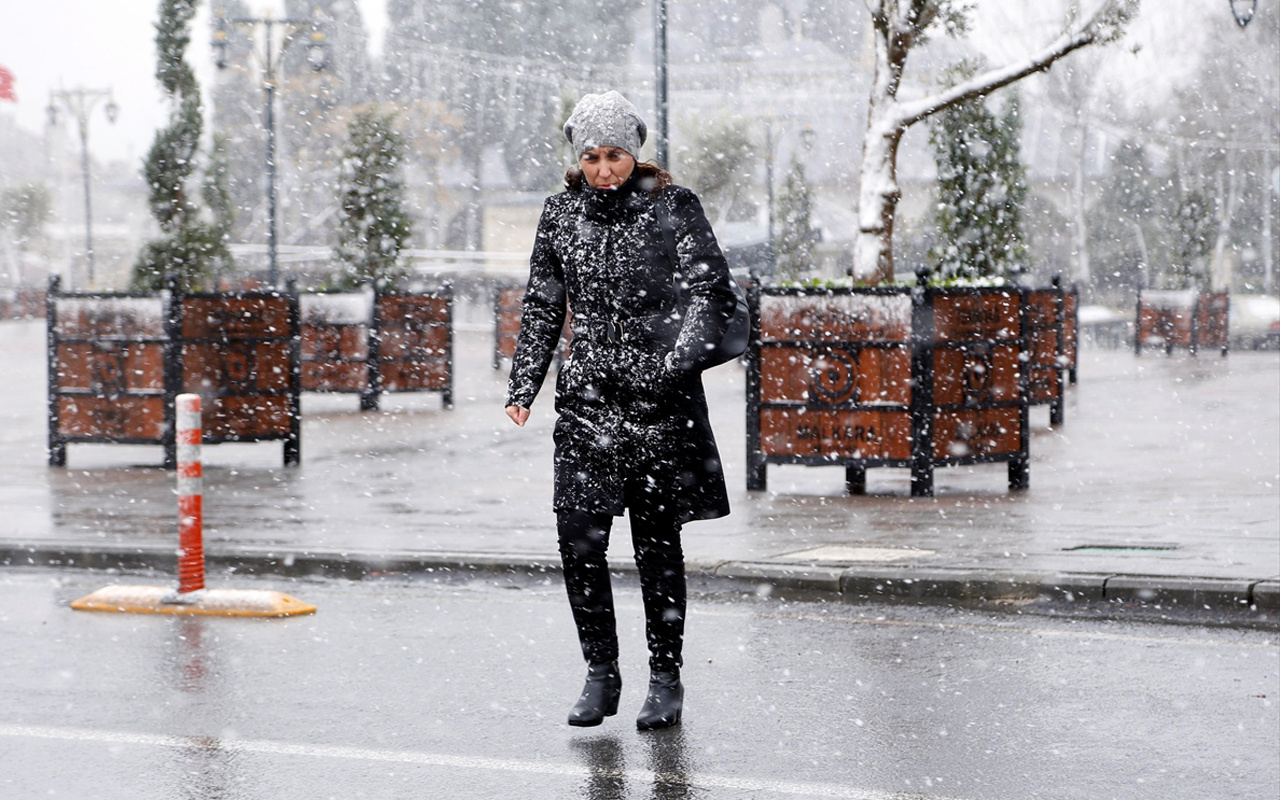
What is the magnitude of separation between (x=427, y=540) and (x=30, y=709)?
399 cm

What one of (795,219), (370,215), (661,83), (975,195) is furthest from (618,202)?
(795,219)

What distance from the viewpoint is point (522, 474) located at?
13.6 metres

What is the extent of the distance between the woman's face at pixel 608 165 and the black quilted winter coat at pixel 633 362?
46 millimetres

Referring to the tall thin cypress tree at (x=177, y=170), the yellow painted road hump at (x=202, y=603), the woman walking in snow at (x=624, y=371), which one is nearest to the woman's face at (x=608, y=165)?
→ the woman walking in snow at (x=624, y=371)

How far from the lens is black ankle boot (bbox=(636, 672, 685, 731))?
5.51 meters

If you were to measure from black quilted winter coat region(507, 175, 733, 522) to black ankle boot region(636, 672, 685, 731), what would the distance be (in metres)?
0.55

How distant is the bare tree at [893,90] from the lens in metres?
15.1

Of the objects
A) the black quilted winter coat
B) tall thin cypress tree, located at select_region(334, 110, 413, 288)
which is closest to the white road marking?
the black quilted winter coat

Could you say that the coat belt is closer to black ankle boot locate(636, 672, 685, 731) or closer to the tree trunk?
black ankle boot locate(636, 672, 685, 731)

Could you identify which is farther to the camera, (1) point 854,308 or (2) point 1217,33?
(2) point 1217,33

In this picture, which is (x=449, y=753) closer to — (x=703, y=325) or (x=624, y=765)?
(x=624, y=765)

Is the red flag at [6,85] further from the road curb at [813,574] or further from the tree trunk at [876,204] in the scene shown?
the road curb at [813,574]

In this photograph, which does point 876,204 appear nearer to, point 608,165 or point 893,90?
point 893,90

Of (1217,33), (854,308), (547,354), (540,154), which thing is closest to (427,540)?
(854,308)
